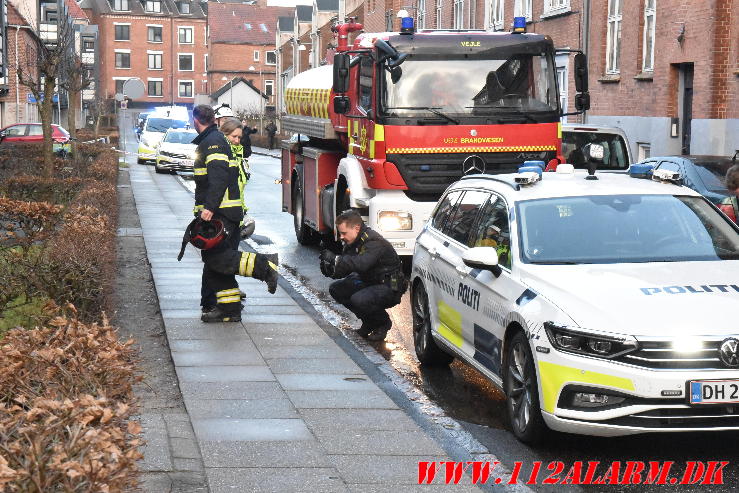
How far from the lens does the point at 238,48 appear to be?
136 metres

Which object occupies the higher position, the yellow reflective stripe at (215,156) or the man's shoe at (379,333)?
the yellow reflective stripe at (215,156)

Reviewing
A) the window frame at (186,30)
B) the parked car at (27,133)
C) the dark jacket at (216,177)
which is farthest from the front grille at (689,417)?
the window frame at (186,30)

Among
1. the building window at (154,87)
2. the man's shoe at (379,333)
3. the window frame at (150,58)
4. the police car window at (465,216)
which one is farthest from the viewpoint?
the window frame at (150,58)

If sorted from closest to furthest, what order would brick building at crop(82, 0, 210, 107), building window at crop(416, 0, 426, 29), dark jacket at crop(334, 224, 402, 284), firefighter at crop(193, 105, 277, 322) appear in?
1. dark jacket at crop(334, 224, 402, 284)
2. firefighter at crop(193, 105, 277, 322)
3. building window at crop(416, 0, 426, 29)
4. brick building at crop(82, 0, 210, 107)

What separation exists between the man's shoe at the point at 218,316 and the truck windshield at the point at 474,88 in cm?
430

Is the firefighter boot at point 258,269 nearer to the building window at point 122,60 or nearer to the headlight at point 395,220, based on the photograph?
the headlight at point 395,220

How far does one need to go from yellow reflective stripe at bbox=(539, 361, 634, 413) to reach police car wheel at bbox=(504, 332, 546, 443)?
0.16m

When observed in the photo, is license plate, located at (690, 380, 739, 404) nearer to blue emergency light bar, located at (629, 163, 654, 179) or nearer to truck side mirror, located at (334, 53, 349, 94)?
blue emergency light bar, located at (629, 163, 654, 179)

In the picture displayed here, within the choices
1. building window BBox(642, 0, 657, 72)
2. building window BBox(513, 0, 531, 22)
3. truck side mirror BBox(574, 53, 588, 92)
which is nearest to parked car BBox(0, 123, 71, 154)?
building window BBox(513, 0, 531, 22)

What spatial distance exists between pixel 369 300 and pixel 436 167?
4.25 m

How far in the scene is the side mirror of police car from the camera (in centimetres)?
761

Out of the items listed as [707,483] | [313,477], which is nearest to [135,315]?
[313,477]

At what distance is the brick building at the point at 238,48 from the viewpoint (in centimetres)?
13525

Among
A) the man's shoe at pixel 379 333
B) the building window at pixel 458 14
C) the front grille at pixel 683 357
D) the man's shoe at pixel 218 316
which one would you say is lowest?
the man's shoe at pixel 379 333
